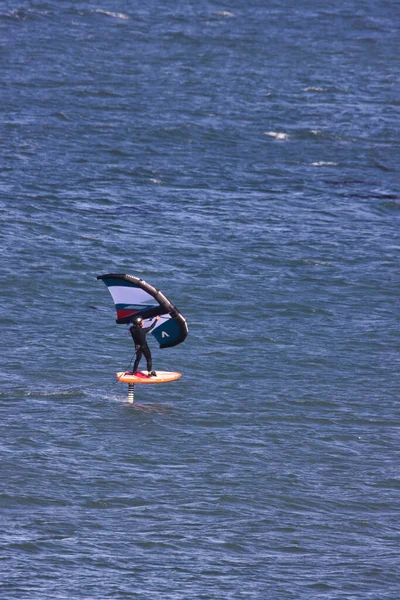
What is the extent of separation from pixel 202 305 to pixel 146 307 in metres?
13.3

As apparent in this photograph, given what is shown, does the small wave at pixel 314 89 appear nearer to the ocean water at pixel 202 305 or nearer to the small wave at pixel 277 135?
the ocean water at pixel 202 305

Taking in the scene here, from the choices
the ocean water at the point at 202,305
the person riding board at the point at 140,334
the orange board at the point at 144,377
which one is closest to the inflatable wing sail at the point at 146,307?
the person riding board at the point at 140,334

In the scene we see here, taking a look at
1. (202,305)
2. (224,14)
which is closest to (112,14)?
(224,14)

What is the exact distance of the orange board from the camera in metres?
38.8

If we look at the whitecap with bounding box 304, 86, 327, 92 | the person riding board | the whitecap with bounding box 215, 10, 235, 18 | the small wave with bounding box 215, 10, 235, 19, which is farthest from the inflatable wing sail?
the whitecap with bounding box 215, 10, 235, 18

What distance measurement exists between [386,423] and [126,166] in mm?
36304

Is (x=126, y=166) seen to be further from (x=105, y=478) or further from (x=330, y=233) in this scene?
(x=105, y=478)

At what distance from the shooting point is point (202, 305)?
5147 centimetres

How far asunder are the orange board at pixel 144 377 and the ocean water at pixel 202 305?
120cm

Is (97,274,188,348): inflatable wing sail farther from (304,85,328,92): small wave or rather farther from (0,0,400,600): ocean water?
(304,85,328,92): small wave

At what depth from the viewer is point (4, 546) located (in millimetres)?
29359

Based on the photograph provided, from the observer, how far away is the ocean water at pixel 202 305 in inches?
1198

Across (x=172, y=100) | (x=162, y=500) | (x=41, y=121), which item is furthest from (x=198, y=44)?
(x=162, y=500)

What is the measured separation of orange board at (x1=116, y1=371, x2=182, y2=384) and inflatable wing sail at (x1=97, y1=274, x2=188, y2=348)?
4.18 ft
